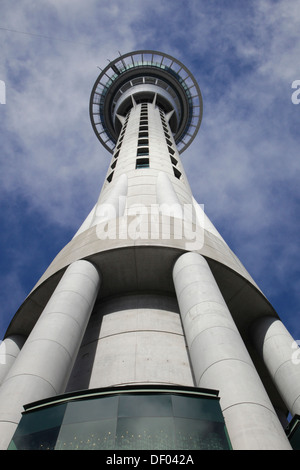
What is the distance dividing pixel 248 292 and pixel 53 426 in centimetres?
971

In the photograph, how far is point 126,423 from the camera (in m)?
6.52

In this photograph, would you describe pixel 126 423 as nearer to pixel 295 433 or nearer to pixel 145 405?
pixel 145 405

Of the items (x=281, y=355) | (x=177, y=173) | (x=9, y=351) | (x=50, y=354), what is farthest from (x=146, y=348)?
(x=177, y=173)

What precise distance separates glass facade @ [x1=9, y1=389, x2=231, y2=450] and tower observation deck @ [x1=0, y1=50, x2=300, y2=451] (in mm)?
21

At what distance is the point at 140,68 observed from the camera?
49562 mm

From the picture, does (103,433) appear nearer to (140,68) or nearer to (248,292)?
(248,292)

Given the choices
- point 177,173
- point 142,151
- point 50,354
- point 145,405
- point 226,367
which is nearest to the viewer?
point 145,405

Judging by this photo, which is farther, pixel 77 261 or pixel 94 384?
pixel 77 261

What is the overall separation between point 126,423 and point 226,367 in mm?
2803

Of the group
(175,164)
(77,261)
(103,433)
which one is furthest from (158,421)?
(175,164)

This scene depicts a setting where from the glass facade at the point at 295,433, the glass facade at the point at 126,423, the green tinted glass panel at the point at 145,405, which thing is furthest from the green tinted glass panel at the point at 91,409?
the glass facade at the point at 295,433

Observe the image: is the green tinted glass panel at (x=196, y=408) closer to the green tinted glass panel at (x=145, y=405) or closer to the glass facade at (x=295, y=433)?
the green tinted glass panel at (x=145, y=405)
